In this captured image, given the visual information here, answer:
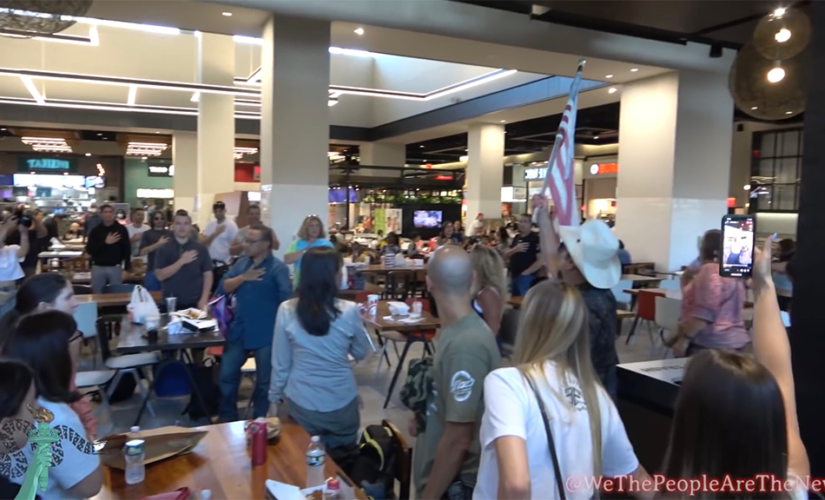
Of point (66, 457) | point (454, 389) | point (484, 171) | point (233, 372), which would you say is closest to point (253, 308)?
point (233, 372)

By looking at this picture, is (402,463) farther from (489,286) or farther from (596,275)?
(489,286)

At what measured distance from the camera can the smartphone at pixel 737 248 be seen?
5.96ft

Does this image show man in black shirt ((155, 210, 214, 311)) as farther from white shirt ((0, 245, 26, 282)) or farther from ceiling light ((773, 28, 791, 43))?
ceiling light ((773, 28, 791, 43))

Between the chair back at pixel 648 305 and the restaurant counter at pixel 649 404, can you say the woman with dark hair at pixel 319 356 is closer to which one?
the restaurant counter at pixel 649 404

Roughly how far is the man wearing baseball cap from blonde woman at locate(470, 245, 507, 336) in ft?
1.68

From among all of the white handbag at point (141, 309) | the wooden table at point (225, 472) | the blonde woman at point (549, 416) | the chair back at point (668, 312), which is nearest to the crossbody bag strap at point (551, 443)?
the blonde woman at point (549, 416)

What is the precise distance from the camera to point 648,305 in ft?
21.6

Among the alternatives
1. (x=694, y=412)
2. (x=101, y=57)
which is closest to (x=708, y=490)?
(x=694, y=412)

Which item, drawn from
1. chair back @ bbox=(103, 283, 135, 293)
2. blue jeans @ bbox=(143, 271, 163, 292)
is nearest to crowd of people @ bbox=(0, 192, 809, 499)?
blue jeans @ bbox=(143, 271, 163, 292)

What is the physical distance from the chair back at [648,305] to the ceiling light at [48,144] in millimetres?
17602

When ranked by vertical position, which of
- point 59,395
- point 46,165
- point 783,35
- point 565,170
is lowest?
point 59,395

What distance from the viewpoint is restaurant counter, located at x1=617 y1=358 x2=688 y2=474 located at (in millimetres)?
2523

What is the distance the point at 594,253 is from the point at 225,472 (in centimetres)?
199

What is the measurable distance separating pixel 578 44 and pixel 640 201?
3099mm
